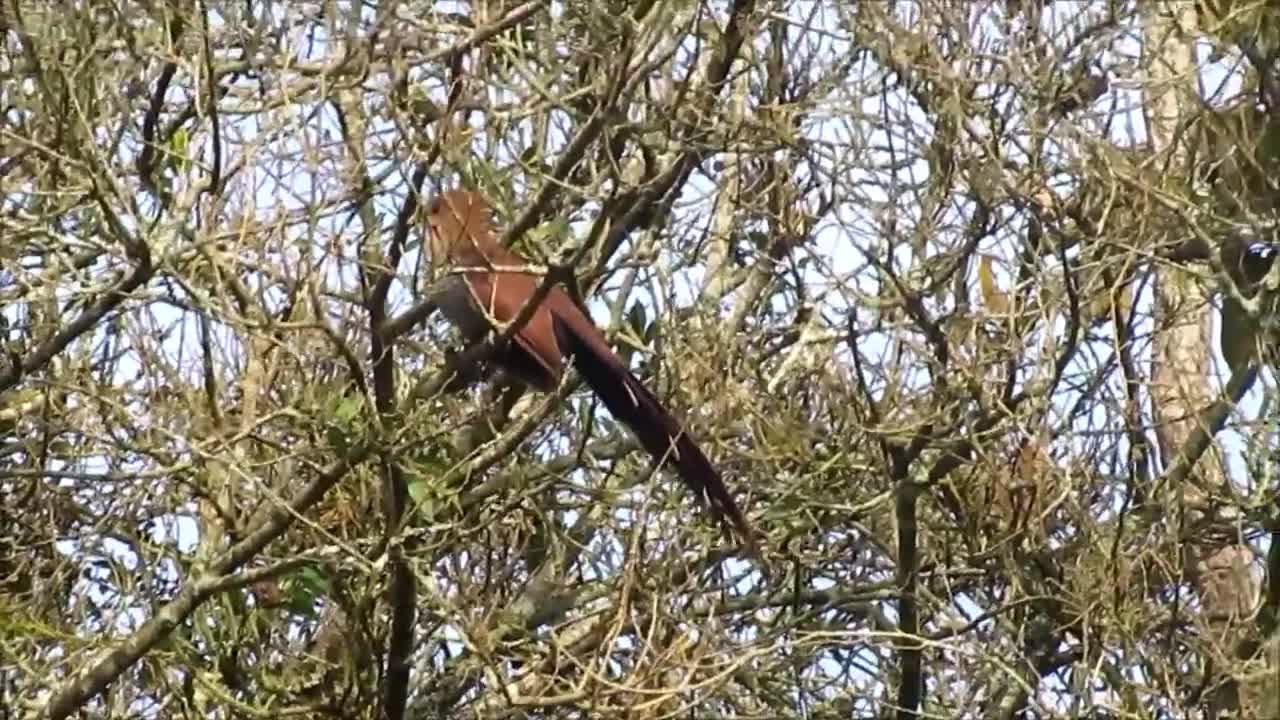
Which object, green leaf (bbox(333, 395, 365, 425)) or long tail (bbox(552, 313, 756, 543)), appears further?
long tail (bbox(552, 313, 756, 543))

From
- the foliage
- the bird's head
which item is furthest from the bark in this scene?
the bird's head

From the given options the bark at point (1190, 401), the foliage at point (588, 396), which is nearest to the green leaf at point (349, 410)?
the foliage at point (588, 396)

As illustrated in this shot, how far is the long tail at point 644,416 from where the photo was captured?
15.2ft

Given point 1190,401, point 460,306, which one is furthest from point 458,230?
point 1190,401

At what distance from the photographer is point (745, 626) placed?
5.29 meters

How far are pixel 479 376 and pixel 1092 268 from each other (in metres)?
1.39

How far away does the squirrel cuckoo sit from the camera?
14.7ft

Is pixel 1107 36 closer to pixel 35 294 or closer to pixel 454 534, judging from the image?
pixel 454 534

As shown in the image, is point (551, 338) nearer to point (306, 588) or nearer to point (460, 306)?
point (460, 306)

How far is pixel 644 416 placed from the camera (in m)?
4.71

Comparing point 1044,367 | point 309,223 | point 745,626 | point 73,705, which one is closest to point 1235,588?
point 1044,367

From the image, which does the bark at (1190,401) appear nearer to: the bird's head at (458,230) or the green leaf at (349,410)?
the bird's head at (458,230)

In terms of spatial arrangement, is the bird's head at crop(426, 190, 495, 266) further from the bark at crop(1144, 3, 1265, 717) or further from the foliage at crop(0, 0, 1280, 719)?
the bark at crop(1144, 3, 1265, 717)

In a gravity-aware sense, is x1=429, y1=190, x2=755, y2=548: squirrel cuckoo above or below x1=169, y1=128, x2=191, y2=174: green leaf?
below
